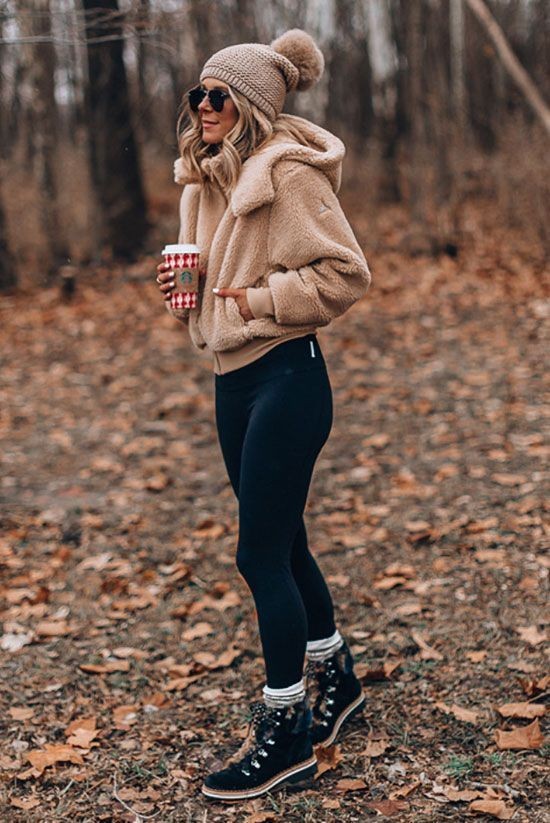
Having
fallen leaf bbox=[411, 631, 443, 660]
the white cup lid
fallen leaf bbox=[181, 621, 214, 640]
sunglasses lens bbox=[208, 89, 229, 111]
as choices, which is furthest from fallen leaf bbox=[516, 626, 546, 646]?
sunglasses lens bbox=[208, 89, 229, 111]

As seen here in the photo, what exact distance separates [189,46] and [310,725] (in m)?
16.4

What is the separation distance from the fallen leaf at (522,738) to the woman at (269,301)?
66 cm

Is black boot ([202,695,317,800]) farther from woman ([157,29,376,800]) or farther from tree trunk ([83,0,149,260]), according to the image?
tree trunk ([83,0,149,260])

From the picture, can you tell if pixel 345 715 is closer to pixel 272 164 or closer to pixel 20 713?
pixel 20 713

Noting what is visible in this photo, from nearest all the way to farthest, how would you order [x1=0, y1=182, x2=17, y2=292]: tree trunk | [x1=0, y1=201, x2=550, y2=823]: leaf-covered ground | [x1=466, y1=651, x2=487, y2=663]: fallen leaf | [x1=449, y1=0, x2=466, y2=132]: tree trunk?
[x1=0, y1=201, x2=550, y2=823]: leaf-covered ground
[x1=466, y1=651, x2=487, y2=663]: fallen leaf
[x1=0, y1=182, x2=17, y2=292]: tree trunk
[x1=449, y1=0, x2=466, y2=132]: tree trunk

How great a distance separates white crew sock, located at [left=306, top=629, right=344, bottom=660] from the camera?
353cm

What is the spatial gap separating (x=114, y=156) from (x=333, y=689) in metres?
11.0

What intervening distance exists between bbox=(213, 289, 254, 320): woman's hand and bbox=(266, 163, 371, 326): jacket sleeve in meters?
0.06

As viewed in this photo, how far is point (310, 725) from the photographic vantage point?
10.7 ft

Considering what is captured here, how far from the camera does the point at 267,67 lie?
3033mm

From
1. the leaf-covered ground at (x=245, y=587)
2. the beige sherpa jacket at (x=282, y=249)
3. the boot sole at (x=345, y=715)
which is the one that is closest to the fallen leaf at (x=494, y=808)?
the leaf-covered ground at (x=245, y=587)

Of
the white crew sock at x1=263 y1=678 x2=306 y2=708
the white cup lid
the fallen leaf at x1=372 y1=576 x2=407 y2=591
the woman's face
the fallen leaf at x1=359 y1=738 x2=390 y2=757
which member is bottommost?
the fallen leaf at x1=359 y1=738 x2=390 y2=757

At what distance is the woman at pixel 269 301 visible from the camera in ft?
9.74

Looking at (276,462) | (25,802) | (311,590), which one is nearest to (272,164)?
(276,462)
